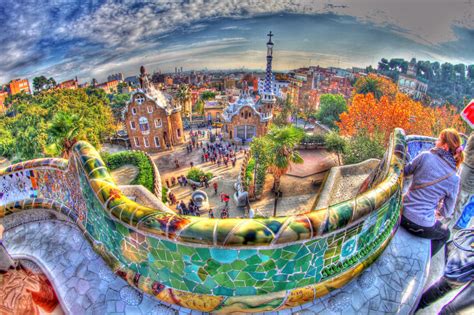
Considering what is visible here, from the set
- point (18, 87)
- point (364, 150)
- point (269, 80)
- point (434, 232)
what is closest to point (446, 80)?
point (269, 80)

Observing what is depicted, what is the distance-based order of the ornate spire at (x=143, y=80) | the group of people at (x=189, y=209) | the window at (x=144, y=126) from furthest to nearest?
1. the window at (x=144, y=126)
2. the ornate spire at (x=143, y=80)
3. the group of people at (x=189, y=209)

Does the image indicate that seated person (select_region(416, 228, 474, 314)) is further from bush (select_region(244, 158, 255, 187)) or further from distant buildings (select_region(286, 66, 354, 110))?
distant buildings (select_region(286, 66, 354, 110))

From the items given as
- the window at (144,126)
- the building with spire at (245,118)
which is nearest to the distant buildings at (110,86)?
the window at (144,126)

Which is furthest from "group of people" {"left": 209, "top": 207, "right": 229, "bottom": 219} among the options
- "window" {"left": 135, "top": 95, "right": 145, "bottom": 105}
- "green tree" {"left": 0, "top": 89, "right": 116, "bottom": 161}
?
"window" {"left": 135, "top": 95, "right": 145, "bottom": 105}

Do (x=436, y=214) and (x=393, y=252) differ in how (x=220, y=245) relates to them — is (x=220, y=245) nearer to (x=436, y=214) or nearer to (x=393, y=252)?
(x=393, y=252)

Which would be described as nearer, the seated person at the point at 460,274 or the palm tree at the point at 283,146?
the seated person at the point at 460,274

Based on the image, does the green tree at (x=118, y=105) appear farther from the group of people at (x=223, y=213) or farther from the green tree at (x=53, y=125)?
the group of people at (x=223, y=213)
